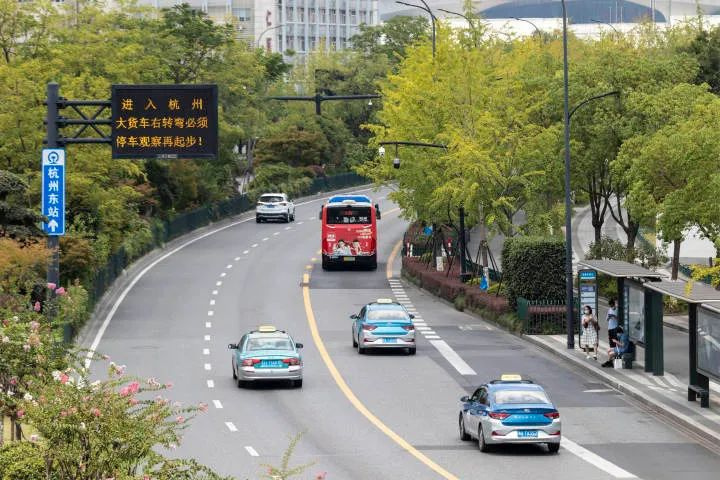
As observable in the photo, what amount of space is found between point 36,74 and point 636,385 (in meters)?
34.7

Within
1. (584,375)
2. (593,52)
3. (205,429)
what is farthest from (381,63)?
(205,429)

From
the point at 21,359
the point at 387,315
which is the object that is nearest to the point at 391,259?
the point at 387,315

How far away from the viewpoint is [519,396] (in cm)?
3106

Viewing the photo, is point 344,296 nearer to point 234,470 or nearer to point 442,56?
point 442,56

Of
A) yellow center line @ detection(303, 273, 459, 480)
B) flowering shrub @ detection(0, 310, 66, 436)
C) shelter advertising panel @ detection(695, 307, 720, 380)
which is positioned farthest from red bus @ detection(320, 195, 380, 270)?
flowering shrub @ detection(0, 310, 66, 436)

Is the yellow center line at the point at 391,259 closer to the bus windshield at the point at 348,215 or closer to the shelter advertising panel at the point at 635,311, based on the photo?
the bus windshield at the point at 348,215

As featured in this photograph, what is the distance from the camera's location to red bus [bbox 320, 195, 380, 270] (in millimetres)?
73312

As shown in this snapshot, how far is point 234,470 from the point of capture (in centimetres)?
2903

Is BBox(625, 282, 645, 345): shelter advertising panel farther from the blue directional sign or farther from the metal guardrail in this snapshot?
the metal guardrail

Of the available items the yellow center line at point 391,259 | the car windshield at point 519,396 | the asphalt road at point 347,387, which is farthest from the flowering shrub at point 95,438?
the yellow center line at point 391,259

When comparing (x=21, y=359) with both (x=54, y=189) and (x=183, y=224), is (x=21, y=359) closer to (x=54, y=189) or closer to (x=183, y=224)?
(x=54, y=189)

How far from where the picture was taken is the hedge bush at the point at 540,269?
177ft

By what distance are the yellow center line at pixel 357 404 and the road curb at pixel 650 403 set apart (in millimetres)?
6755

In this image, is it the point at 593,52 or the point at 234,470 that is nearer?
the point at 234,470
